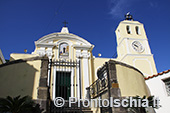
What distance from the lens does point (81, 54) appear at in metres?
12.2

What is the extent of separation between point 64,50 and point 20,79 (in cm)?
589

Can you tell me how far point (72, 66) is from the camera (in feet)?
29.2

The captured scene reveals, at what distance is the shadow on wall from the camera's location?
655 centimetres

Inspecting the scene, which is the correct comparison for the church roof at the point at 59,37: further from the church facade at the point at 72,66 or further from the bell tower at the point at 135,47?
the bell tower at the point at 135,47

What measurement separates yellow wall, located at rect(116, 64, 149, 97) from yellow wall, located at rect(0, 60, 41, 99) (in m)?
3.95

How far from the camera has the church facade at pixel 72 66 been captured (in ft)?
22.6

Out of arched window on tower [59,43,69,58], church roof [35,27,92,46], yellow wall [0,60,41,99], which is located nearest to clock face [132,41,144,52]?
church roof [35,27,92,46]

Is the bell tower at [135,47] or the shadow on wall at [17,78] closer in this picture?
the shadow on wall at [17,78]

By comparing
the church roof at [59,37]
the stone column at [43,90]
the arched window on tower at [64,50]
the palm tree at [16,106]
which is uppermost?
the church roof at [59,37]

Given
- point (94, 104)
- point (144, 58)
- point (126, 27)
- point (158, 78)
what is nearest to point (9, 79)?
point (94, 104)

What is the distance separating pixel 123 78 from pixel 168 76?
2.65 m

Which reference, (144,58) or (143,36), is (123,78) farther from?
(143,36)

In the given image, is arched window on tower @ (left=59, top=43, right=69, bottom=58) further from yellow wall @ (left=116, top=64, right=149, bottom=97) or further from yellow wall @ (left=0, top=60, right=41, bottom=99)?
yellow wall @ (left=116, top=64, right=149, bottom=97)

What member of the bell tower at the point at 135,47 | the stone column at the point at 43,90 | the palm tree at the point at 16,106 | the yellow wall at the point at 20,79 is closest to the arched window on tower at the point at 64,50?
the yellow wall at the point at 20,79
